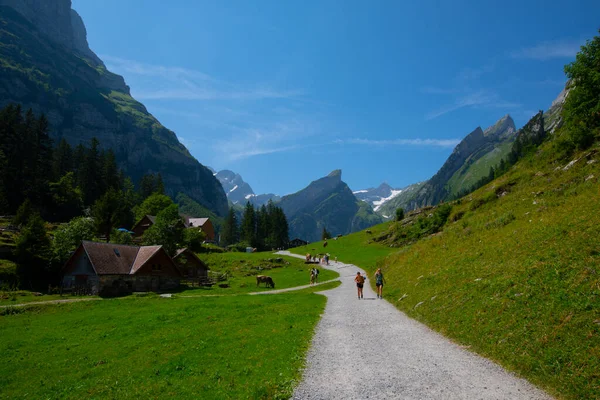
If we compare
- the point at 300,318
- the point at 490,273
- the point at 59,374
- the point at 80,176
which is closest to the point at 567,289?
the point at 490,273

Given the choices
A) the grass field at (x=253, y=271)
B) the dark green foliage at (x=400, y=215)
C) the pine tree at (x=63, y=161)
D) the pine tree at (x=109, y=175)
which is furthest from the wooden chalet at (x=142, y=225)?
the dark green foliage at (x=400, y=215)

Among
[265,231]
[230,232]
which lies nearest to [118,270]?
[265,231]

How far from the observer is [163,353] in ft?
57.4

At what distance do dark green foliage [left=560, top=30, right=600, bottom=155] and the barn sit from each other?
206 ft

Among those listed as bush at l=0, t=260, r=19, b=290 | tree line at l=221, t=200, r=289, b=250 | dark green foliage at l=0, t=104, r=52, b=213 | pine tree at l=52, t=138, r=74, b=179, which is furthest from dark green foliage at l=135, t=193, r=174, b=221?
bush at l=0, t=260, r=19, b=290

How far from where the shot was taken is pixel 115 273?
5284 centimetres

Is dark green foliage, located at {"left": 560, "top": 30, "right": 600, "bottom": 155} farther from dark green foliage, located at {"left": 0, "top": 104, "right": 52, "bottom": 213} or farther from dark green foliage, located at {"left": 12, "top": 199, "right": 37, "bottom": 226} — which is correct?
dark green foliage, located at {"left": 0, "top": 104, "right": 52, "bottom": 213}

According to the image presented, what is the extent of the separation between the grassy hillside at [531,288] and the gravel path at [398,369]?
0.90 meters

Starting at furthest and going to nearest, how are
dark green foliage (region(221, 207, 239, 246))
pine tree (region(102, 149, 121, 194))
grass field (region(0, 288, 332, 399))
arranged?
dark green foliage (region(221, 207, 239, 246)), pine tree (region(102, 149, 121, 194)), grass field (region(0, 288, 332, 399))

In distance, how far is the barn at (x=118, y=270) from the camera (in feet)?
169

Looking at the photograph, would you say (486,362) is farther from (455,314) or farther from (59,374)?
(59,374)

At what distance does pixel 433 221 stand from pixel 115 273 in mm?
60059

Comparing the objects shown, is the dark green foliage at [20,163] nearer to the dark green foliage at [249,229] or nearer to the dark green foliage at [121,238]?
the dark green foliage at [121,238]

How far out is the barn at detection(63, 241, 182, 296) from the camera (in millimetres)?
51506
